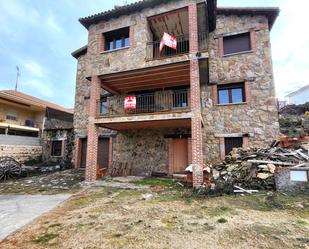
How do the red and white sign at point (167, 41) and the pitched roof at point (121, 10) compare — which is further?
the pitched roof at point (121, 10)

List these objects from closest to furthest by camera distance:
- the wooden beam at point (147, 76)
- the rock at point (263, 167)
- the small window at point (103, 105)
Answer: the rock at point (263, 167) → the wooden beam at point (147, 76) → the small window at point (103, 105)

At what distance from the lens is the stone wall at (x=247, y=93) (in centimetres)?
996

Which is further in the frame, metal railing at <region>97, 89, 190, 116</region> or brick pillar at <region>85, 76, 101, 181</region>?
metal railing at <region>97, 89, 190, 116</region>

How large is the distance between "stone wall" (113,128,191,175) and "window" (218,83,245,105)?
288 centimetres

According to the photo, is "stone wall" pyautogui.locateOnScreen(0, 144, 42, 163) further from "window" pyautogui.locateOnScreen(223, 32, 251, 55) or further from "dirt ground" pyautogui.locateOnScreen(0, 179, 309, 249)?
"window" pyautogui.locateOnScreen(223, 32, 251, 55)

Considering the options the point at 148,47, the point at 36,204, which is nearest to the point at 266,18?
the point at 148,47

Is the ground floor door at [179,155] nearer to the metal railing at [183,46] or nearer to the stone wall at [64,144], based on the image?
the metal railing at [183,46]

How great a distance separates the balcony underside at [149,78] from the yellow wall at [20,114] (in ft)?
41.1

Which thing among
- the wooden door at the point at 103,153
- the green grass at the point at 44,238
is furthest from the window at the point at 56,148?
the green grass at the point at 44,238

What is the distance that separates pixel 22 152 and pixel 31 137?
158cm

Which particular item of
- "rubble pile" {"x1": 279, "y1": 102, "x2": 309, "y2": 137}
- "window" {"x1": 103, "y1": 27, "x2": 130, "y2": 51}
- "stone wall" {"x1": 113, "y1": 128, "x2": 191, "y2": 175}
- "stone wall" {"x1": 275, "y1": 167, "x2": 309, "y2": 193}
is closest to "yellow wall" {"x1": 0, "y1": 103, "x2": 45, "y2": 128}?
"stone wall" {"x1": 113, "y1": 128, "x2": 191, "y2": 175}

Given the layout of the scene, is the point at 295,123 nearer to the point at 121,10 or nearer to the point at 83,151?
the point at 121,10

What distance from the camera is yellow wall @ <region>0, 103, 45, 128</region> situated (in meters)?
17.3

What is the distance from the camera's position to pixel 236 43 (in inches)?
433
